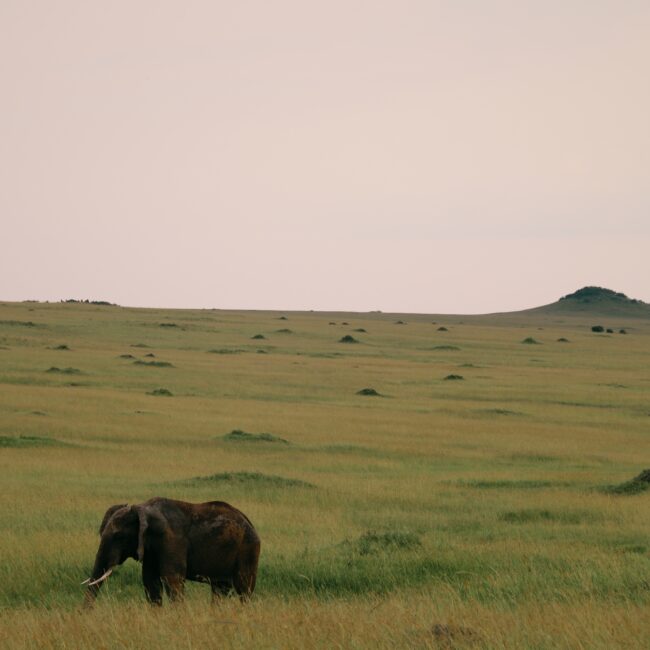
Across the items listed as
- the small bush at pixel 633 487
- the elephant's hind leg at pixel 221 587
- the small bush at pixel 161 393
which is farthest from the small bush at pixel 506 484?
the small bush at pixel 161 393

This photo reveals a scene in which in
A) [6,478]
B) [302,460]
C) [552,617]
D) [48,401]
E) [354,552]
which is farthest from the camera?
[48,401]

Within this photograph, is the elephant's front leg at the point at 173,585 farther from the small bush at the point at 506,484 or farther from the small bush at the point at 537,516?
the small bush at the point at 506,484

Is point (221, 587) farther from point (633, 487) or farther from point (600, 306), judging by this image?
point (600, 306)

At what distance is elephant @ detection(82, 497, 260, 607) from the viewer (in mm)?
9969

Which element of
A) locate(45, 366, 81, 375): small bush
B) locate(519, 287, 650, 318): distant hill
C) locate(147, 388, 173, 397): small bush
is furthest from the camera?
locate(519, 287, 650, 318): distant hill

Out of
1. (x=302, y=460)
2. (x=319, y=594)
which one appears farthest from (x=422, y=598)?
(x=302, y=460)

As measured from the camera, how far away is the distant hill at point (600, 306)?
181 m

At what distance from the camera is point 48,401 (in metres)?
37.2

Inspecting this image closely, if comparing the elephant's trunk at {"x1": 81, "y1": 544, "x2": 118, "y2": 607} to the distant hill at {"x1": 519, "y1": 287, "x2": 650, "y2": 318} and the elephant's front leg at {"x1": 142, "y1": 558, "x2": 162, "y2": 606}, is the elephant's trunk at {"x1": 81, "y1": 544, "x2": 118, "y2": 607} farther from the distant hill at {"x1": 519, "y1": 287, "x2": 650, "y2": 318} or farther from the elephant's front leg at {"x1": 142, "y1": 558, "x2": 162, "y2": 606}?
the distant hill at {"x1": 519, "y1": 287, "x2": 650, "y2": 318}

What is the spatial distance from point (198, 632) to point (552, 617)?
3239 mm

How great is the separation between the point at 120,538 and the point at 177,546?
0.60 m

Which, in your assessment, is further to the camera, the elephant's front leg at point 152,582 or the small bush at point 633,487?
the small bush at point 633,487

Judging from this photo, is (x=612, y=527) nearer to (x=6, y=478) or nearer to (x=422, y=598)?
(x=422, y=598)

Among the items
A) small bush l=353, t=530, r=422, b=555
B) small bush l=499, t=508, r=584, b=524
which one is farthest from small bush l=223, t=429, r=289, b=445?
small bush l=353, t=530, r=422, b=555
